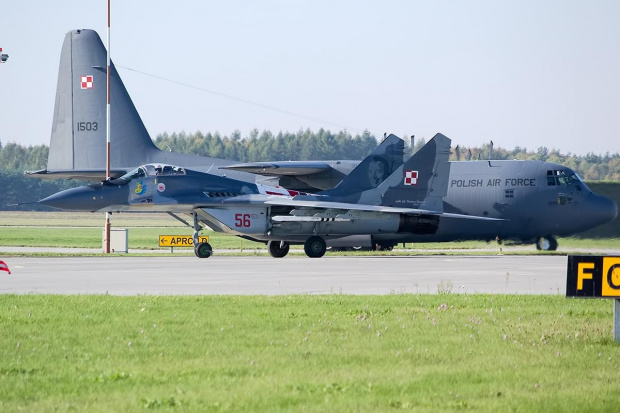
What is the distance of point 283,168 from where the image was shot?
39844mm

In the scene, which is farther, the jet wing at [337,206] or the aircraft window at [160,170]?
the jet wing at [337,206]

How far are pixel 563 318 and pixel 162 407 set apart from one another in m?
7.74

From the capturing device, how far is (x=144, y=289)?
18891 mm

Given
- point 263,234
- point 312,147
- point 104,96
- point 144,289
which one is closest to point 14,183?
point 312,147

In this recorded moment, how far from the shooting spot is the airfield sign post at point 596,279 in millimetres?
11305

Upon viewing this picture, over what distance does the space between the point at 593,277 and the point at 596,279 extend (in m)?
0.05

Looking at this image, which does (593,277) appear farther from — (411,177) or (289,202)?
(411,177)

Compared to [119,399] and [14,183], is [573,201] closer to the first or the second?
[119,399]

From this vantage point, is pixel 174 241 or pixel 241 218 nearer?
pixel 241 218

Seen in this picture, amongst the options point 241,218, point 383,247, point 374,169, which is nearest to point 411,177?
point 374,169

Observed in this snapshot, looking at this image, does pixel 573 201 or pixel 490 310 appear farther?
pixel 573 201

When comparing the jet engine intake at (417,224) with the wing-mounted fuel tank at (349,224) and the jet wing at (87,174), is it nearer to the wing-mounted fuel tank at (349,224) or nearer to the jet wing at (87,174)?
the wing-mounted fuel tank at (349,224)

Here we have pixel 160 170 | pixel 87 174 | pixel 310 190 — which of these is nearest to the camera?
Answer: pixel 160 170

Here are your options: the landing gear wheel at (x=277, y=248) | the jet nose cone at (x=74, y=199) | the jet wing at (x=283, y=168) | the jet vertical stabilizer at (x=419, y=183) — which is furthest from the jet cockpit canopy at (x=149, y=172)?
the jet wing at (x=283, y=168)
